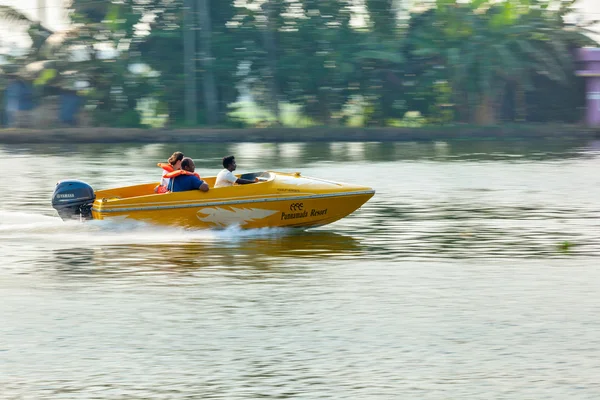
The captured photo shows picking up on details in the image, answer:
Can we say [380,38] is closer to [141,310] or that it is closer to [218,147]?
[218,147]

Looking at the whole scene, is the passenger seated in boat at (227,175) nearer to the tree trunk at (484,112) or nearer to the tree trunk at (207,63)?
the tree trunk at (207,63)

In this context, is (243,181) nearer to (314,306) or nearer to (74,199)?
(74,199)

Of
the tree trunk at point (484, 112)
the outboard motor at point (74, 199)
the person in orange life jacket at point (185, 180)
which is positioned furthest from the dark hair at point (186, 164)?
the tree trunk at point (484, 112)

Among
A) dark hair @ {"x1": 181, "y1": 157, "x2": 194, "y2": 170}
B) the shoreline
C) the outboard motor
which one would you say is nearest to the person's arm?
dark hair @ {"x1": 181, "y1": 157, "x2": 194, "y2": 170}

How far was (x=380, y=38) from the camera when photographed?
180ft

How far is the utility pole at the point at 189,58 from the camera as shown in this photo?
177 feet

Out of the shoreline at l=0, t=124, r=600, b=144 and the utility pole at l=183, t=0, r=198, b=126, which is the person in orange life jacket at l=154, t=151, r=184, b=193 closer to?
the shoreline at l=0, t=124, r=600, b=144

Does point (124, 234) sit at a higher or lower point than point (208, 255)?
higher

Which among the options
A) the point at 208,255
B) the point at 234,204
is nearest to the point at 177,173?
the point at 234,204

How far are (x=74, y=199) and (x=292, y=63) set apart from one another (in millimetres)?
39836

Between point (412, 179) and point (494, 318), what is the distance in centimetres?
1661

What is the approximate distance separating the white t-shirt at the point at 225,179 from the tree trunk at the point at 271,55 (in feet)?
129

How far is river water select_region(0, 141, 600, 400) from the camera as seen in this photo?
8234mm

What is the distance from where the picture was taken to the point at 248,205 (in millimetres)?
15391
